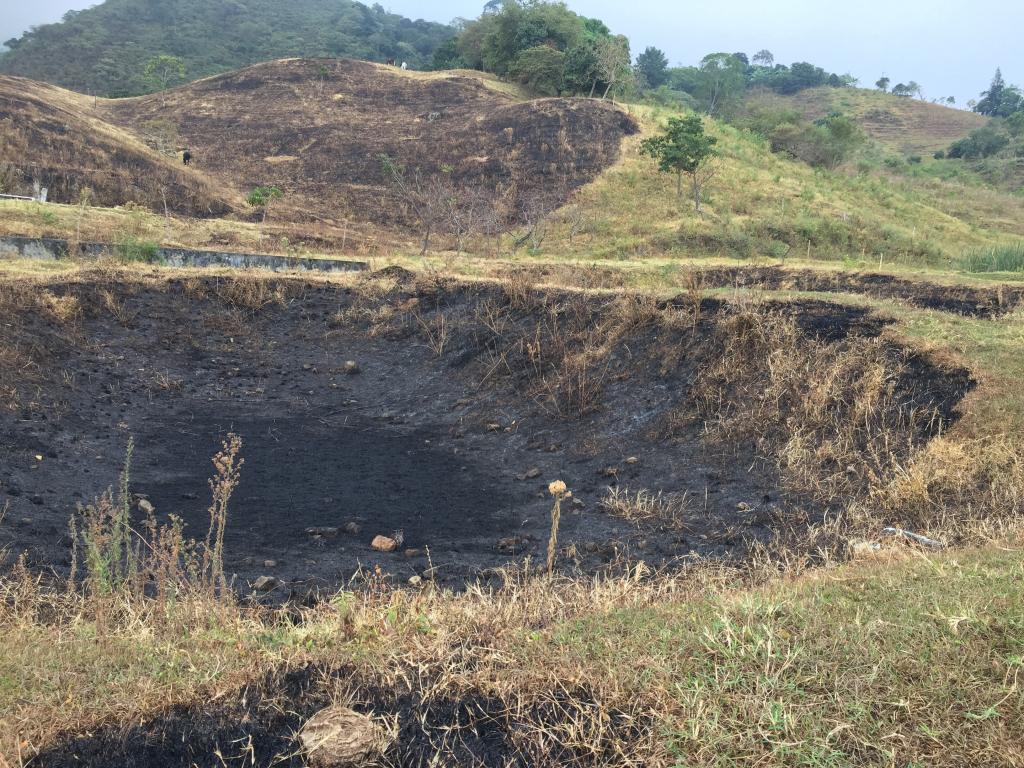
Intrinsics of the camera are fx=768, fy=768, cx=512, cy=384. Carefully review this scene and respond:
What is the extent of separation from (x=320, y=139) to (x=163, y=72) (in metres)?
26.8

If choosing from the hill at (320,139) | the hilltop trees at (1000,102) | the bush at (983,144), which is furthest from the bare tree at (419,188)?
the hilltop trees at (1000,102)

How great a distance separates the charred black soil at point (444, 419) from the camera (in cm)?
641

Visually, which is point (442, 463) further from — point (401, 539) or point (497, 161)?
point (497, 161)

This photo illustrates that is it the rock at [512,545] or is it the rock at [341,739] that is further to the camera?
the rock at [512,545]

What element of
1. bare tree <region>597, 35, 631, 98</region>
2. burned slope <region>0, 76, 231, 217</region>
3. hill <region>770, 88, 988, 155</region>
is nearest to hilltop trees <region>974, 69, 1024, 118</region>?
hill <region>770, 88, 988, 155</region>

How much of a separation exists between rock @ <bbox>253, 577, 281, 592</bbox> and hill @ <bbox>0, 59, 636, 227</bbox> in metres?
23.8

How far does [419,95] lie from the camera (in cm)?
4134

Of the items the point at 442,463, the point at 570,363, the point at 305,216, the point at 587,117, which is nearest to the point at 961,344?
the point at 570,363

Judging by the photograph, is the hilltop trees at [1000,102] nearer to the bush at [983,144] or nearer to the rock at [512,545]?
the bush at [983,144]

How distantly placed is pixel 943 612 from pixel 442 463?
6187 mm

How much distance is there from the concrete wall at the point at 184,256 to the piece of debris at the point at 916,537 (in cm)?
1329

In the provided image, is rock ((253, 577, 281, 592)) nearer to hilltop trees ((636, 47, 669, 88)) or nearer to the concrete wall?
the concrete wall

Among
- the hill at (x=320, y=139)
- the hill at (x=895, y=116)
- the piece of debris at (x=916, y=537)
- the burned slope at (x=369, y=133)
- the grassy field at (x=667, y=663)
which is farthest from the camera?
the hill at (x=895, y=116)

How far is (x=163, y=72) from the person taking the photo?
55.6 meters
